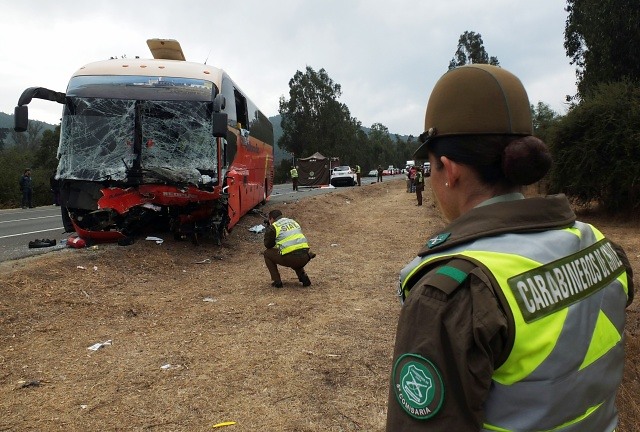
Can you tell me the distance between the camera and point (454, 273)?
1.10 metres

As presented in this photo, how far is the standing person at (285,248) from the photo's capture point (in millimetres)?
7863

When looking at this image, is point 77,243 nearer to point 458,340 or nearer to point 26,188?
point 458,340

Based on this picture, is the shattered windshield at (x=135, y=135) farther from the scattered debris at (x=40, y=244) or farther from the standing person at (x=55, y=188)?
the scattered debris at (x=40, y=244)

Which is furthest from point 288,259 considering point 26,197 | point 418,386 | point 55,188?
point 26,197

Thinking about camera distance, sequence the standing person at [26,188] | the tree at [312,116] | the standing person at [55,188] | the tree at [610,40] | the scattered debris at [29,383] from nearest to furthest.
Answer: the scattered debris at [29,383] → the standing person at [55,188] → the tree at [610,40] → the standing person at [26,188] → the tree at [312,116]

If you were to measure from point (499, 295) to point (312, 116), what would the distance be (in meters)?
64.9

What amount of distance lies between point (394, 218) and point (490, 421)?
57.9 feet

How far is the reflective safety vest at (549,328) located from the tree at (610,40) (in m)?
18.3

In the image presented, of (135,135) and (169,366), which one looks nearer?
(169,366)

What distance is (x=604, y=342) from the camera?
1274 millimetres

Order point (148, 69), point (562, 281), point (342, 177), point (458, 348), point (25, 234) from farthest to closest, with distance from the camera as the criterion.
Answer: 1. point (342, 177)
2. point (25, 234)
3. point (148, 69)
4. point (562, 281)
5. point (458, 348)

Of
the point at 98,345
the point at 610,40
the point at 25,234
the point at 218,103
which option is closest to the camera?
the point at 98,345

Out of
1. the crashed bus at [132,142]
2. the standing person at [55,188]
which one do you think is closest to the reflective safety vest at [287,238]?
the crashed bus at [132,142]

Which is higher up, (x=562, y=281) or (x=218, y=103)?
(x=218, y=103)
